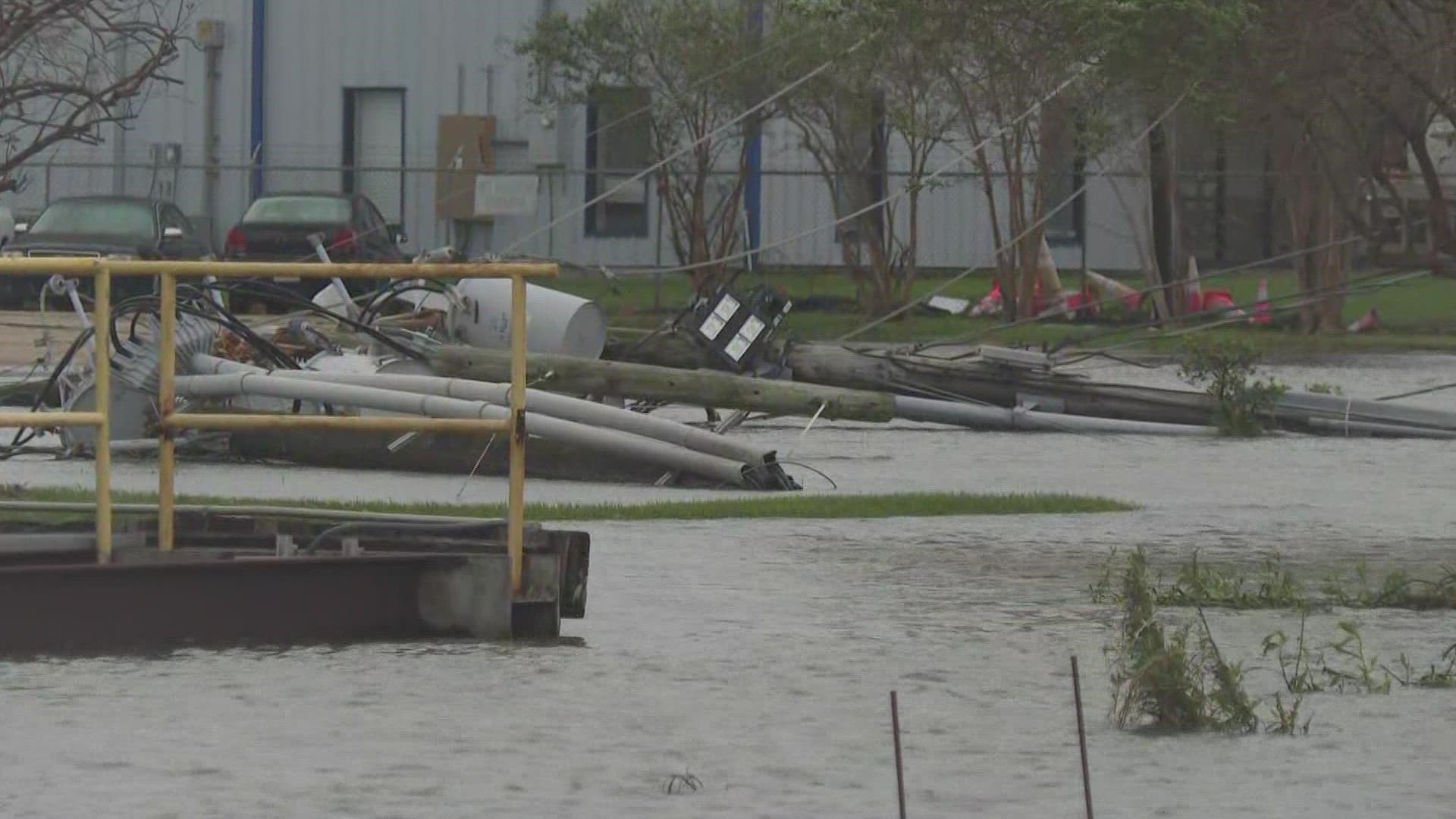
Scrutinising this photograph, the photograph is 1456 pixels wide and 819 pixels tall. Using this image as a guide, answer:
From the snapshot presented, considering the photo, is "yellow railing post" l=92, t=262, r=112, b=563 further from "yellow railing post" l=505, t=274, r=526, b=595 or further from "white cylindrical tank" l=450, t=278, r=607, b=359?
"white cylindrical tank" l=450, t=278, r=607, b=359

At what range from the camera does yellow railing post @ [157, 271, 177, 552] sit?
10750mm

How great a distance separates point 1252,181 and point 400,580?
3985 cm

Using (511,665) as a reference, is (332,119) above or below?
above

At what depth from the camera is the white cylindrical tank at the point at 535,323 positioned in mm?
23984

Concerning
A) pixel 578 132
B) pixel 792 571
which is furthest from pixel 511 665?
pixel 578 132

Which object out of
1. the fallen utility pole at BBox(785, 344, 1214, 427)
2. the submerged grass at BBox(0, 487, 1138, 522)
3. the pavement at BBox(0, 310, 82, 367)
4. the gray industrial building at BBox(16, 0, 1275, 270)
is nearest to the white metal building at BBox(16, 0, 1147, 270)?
the gray industrial building at BBox(16, 0, 1275, 270)

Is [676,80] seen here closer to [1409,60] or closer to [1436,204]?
[1436,204]

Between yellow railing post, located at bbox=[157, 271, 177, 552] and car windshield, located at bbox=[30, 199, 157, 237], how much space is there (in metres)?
27.0

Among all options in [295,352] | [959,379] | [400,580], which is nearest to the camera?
[400,580]

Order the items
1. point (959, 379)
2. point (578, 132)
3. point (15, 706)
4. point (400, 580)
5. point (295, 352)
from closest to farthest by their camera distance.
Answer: point (15, 706)
point (400, 580)
point (295, 352)
point (959, 379)
point (578, 132)

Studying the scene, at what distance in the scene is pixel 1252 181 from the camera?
48781mm

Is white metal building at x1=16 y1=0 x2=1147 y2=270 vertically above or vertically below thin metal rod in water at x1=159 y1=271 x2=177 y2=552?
above

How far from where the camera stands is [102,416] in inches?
409

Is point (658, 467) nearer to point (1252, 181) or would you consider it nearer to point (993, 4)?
point (993, 4)
